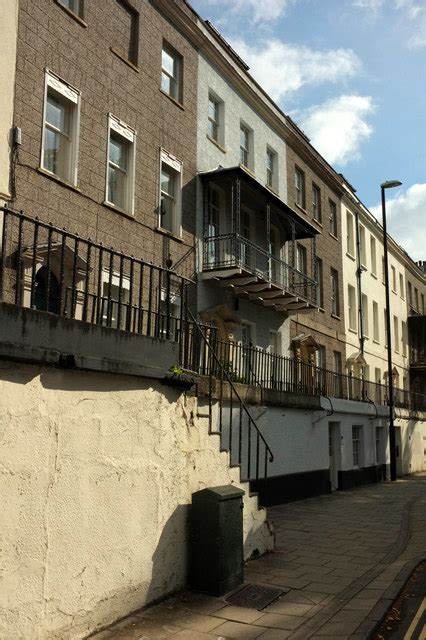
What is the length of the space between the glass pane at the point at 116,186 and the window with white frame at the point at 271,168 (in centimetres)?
852

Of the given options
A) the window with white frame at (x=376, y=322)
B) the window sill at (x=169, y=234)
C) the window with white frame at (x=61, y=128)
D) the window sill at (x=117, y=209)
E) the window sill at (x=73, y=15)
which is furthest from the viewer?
the window with white frame at (x=376, y=322)

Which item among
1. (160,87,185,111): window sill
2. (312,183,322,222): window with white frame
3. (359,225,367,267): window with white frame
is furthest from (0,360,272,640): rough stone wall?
(359,225,367,267): window with white frame

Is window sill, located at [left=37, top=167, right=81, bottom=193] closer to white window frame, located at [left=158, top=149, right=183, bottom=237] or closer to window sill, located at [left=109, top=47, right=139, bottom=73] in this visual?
white window frame, located at [left=158, top=149, right=183, bottom=237]

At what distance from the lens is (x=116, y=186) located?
14367mm

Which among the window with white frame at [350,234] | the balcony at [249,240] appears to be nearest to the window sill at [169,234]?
the balcony at [249,240]

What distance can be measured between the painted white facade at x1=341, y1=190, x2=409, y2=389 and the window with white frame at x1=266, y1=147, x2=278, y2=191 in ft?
25.3

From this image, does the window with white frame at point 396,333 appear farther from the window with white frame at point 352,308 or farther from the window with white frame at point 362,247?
the window with white frame at point 352,308

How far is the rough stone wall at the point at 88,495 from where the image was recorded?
4.70 metres

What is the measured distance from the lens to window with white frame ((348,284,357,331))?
29359mm

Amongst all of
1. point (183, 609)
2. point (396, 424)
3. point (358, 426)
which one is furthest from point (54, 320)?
point (396, 424)

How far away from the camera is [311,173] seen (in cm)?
2567

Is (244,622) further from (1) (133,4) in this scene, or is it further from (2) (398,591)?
(1) (133,4)

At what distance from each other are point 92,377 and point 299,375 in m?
11.6

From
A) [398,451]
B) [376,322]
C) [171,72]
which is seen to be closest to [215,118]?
[171,72]
